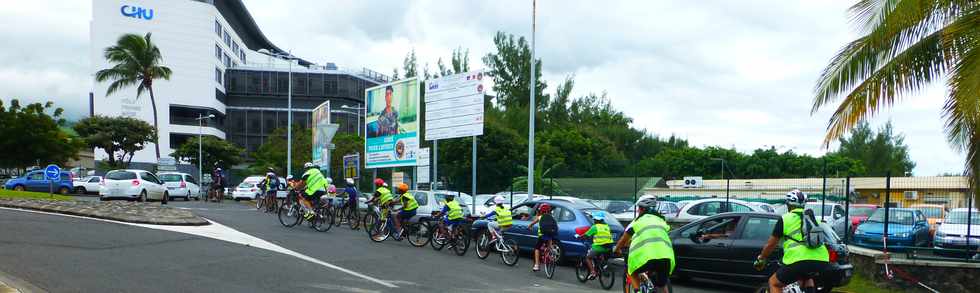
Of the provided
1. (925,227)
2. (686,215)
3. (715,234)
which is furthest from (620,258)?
(686,215)

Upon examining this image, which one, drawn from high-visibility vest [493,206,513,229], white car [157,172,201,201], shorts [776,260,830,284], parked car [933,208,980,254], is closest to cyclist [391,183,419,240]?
high-visibility vest [493,206,513,229]

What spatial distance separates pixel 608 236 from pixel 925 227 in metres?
7.23

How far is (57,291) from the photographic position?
9641mm

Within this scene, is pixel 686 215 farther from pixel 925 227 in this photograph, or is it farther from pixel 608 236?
pixel 608 236

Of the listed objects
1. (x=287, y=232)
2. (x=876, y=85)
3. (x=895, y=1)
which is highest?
(x=895, y=1)

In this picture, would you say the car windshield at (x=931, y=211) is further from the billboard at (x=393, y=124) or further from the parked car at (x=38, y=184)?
the parked car at (x=38, y=184)

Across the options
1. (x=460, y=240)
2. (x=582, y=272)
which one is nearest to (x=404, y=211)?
(x=460, y=240)

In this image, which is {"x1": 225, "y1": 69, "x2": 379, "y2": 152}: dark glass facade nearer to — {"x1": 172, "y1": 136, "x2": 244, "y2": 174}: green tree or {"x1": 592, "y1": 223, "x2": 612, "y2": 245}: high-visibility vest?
{"x1": 172, "y1": 136, "x2": 244, "y2": 174}: green tree

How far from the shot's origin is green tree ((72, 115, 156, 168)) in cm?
5925

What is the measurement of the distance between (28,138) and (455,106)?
1595 inches

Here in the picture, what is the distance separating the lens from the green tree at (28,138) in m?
52.0

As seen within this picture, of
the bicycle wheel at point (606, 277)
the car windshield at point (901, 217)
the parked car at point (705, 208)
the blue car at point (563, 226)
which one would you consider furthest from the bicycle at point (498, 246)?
the parked car at point (705, 208)

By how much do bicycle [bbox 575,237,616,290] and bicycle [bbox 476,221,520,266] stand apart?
220cm

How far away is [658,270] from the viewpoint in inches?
343
